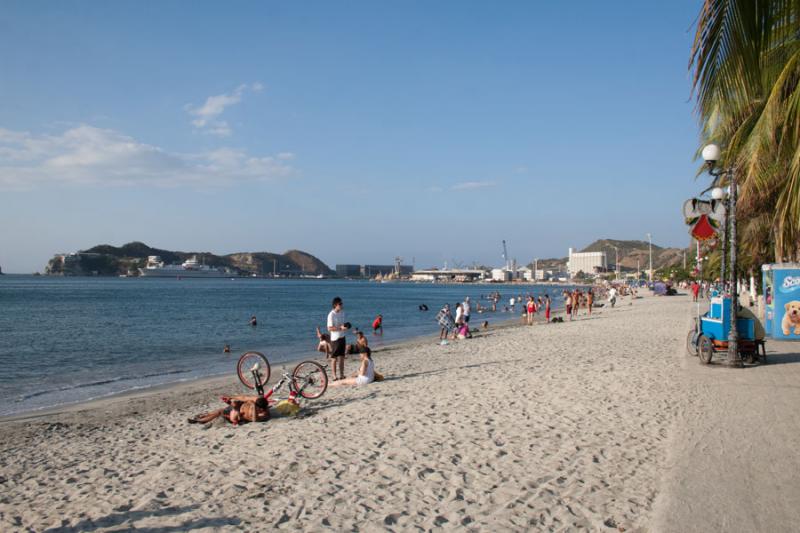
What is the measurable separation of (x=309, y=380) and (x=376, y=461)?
3.69 m

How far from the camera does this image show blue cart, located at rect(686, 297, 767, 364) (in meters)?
10.6

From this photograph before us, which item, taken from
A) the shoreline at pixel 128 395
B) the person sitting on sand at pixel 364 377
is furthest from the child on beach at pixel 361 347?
the shoreline at pixel 128 395

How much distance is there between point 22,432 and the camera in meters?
8.74

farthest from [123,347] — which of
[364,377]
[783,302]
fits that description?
[783,302]

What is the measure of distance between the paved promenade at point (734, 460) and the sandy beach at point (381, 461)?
126mm

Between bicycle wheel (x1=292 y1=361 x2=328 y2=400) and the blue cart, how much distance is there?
713 centimetres

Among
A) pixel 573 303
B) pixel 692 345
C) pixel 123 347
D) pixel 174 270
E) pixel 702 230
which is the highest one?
pixel 174 270

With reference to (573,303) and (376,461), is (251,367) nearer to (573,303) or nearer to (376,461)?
(376,461)

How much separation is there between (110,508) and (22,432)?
16.6ft

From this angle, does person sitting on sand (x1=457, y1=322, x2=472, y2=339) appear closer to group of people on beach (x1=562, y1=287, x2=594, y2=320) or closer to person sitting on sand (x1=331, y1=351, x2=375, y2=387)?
person sitting on sand (x1=331, y1=351, x2=375, y2=387)

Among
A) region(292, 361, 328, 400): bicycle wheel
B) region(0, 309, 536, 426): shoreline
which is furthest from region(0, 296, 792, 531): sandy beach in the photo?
region(0, 309, 536, 426): shoreline

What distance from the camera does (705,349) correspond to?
35.3 ft

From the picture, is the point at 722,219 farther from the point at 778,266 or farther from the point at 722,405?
the point at 722,405

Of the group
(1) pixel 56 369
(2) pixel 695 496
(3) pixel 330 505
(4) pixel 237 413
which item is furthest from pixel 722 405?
(1) pixel 56 369
